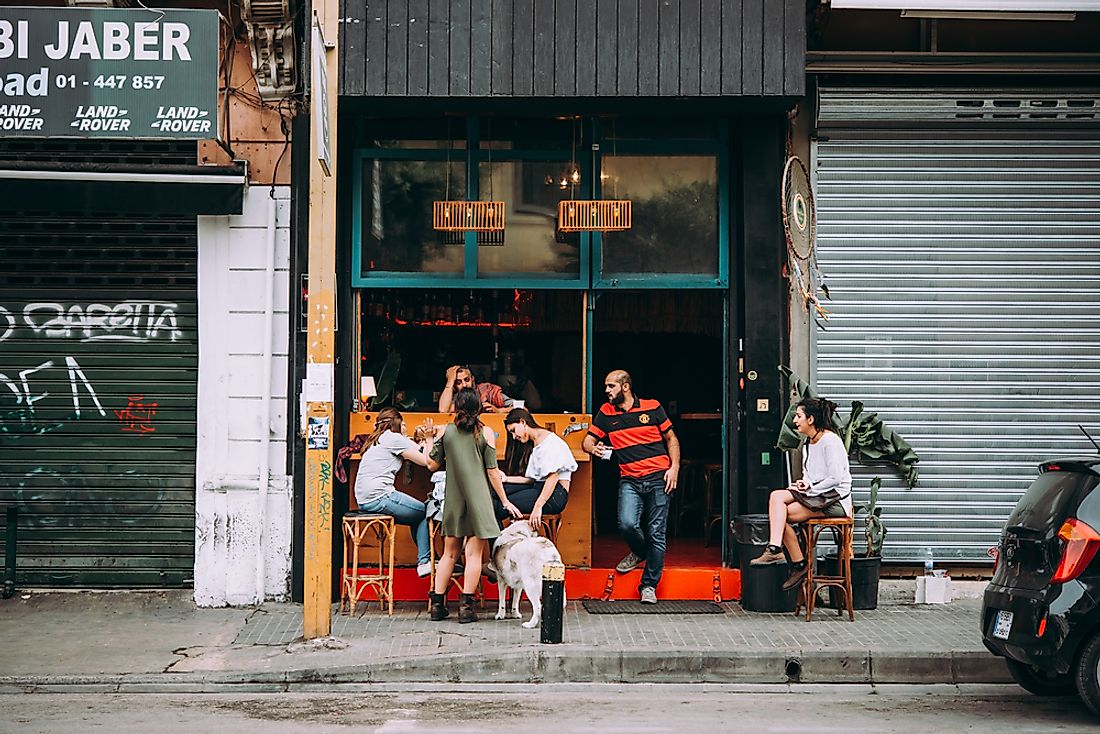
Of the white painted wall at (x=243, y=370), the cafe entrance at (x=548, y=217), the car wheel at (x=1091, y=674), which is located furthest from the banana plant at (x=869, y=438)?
the white painted wall at (x=243, y=370)

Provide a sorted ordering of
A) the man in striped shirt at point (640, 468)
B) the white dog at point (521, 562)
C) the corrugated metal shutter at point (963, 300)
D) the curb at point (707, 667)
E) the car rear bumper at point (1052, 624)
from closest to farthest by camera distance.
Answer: the car rear bumper at point (1052, 624) < the curb at point (707, 667) < the white dog at point (521, 562) < the man in striped shirt at point (640, 468) < the corrugated metal shutter at point (963, 300)

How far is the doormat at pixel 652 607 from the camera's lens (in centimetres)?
1169

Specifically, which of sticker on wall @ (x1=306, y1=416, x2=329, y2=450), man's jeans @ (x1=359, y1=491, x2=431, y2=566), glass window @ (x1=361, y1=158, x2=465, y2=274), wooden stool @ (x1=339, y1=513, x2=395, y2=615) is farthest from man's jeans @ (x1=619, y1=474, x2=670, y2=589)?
sticker on wall @ (x1=306, y1=416, x2=329, y2=450)

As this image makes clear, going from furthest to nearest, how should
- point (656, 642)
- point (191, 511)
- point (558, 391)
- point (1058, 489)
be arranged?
point (558, 391)
point (191, 511)
point (656, 642)
point (1058, 489)

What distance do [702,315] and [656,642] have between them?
5.23 metres

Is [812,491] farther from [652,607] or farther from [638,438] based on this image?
[652,607]

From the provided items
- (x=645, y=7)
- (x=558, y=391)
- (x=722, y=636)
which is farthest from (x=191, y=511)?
(x=645, y=7)

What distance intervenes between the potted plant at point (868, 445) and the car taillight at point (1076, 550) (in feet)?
12.2

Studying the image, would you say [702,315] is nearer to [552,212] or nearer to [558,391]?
[558,391]

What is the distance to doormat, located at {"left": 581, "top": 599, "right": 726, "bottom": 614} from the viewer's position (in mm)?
11688

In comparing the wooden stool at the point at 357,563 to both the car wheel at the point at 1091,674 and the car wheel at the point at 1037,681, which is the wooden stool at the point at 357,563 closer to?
the car wheel at the point at 1037,681

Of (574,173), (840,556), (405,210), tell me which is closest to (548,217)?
(574,173)

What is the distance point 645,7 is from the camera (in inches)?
455

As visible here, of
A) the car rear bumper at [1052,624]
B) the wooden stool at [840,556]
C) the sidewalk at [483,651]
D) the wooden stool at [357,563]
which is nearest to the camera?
the car rear bumper at [1052,624]
